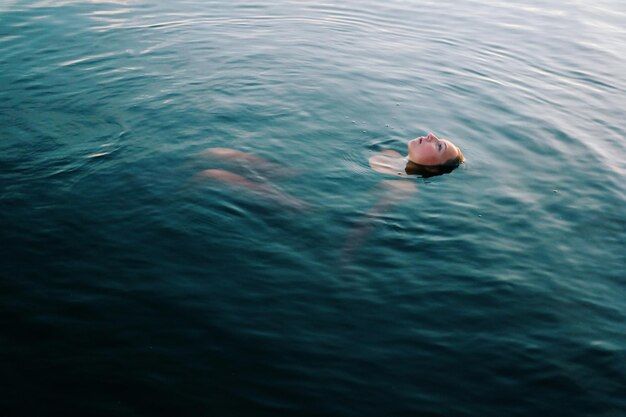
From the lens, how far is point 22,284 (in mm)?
6633

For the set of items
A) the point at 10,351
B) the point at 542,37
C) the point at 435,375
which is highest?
the point at 542,37

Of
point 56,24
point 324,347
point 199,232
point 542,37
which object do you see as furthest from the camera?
point 542,37

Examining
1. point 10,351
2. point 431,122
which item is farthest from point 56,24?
point 10,351

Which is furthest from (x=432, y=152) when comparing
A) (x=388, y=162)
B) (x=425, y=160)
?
(x=388, y=162)

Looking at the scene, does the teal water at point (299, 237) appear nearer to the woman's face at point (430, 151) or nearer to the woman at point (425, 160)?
the woman at point (425, 160)

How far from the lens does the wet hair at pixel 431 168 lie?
9742 millimetres

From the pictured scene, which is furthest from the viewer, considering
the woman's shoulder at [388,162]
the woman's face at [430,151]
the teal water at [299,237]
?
the woman's shoulder at [388,162]

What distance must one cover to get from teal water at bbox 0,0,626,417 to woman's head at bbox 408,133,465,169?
34 centimetres

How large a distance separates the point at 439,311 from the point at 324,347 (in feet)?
4.62

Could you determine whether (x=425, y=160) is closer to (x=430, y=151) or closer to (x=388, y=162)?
(x=430, y=151)

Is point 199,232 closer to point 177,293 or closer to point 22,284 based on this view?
point 177,293

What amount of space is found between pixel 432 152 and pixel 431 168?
1.17ft

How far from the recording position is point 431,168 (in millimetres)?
9844

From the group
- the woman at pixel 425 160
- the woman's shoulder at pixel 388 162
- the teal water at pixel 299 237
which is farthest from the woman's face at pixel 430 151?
the teal water at pixel 299 237
